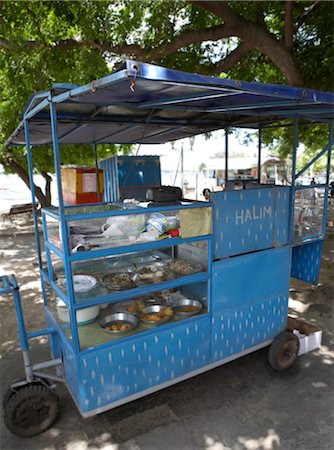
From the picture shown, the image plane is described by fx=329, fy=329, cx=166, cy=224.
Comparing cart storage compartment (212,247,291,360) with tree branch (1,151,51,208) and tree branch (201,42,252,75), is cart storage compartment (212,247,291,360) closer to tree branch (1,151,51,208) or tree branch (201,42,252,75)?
tree branch (201,42,252,75)

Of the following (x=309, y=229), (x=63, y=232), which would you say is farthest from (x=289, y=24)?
(x=63, y=232)

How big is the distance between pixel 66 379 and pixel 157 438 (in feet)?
3.04

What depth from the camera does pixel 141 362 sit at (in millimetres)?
2756

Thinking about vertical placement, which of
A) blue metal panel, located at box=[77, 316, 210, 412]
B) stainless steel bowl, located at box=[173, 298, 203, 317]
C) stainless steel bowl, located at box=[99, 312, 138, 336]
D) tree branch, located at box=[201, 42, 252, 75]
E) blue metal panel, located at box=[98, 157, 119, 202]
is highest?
tree branch, located at box=[201, 42, 252, 75]

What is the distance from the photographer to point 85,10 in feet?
18.4

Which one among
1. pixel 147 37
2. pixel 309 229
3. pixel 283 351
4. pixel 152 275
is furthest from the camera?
pixel 147 37

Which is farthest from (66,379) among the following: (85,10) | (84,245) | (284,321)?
(85,10)

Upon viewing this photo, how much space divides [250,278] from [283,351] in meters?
0.92

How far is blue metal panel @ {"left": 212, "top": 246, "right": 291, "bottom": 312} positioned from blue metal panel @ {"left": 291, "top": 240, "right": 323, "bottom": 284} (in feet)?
3.19

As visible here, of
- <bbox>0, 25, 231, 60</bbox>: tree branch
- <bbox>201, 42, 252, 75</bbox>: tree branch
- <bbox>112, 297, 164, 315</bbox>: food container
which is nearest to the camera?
<bbox>112, 297, 164, 315</bbox>: food container

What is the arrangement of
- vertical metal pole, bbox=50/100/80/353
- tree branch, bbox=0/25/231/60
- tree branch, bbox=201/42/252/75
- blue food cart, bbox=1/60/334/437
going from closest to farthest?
vertical metal pole, bbox=50/100/80/353
blue food cart, bbox=1/60/334/437
tree branch, bbox=0/25/231/60
tree branch, bbox=201/42/252/75

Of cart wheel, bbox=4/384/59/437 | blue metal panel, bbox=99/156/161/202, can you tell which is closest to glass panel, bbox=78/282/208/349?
cart wheel, bbox=4/384/59/437

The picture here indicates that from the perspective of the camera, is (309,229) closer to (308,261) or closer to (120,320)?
(308,261)

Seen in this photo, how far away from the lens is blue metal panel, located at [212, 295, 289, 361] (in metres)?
3.13
